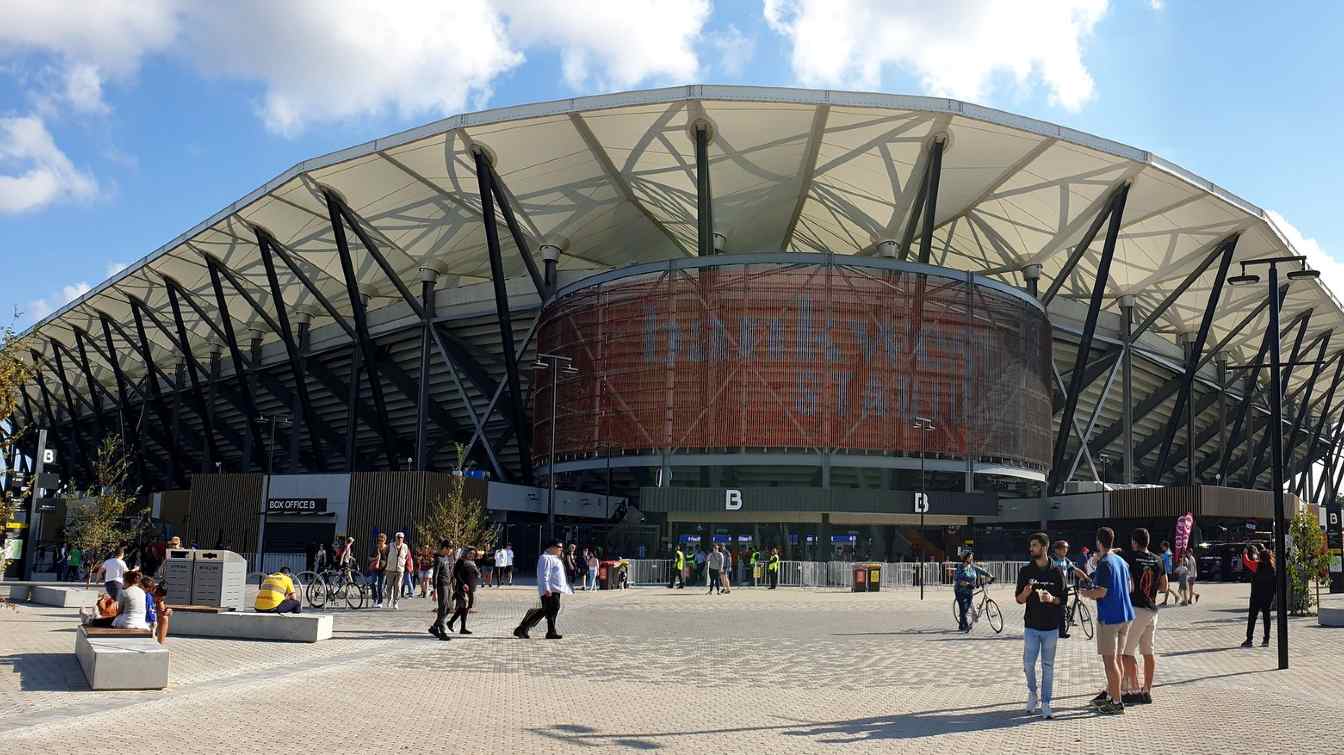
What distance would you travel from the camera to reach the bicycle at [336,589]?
24172 mm

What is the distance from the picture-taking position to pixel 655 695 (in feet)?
38.1

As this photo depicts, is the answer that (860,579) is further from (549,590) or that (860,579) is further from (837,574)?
(549,590)

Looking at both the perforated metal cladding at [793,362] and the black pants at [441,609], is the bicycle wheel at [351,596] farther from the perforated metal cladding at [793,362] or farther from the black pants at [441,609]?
the perforated metal cladding at [793,362]

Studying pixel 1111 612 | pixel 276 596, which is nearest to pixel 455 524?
pixel 276 596

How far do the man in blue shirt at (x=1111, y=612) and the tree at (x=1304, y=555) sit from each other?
1589 centimetres

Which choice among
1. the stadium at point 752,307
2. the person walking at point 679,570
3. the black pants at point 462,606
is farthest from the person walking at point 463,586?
the stadium at point 752,307

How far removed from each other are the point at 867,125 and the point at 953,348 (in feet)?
36.7

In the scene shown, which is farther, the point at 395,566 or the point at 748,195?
the point at 748,195

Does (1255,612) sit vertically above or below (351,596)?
above

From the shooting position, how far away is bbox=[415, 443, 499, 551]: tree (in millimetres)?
36906

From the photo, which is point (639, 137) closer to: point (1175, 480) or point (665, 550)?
point (665, 550)

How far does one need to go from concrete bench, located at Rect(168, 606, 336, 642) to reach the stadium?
90.0ft

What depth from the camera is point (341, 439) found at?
7881 centimetres

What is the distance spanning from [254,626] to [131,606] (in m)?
3.49
